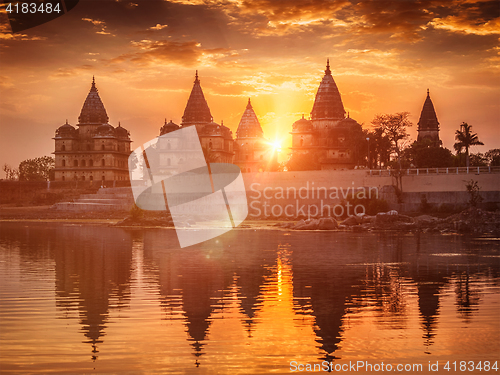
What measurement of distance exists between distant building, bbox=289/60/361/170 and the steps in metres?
22.9

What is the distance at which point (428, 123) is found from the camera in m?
99.2

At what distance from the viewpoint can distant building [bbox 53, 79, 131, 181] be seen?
89.5m

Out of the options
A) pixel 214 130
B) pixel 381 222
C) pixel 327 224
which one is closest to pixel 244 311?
pixel 327 224

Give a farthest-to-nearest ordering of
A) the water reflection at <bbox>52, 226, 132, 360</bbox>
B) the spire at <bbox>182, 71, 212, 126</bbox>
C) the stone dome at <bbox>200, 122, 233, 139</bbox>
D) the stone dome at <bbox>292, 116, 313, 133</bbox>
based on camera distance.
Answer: the spire at <bbox>182, 71, 212, 126</bbox>, the stone dome at <bbox>200, 122, 233, 139</bbox>, the stone dome at <bbox>292, 116, 313, 133</bbox>, the water reflection at <bbox>52, 226, 132, 360</bbox>

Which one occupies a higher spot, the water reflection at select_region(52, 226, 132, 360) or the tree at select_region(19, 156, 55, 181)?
the tree at select_region(19, 156, 55, 181)

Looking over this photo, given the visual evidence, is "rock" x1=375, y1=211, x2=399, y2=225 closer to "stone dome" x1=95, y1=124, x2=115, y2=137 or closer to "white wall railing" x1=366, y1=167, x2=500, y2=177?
"white wall railing" x1=366, y1=167, x2=500, y2=177

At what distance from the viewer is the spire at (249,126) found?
98.2 meters

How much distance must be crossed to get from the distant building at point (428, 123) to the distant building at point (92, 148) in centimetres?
5116

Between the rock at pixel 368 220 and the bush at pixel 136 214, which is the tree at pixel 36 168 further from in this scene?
the rock at pixel 368 220

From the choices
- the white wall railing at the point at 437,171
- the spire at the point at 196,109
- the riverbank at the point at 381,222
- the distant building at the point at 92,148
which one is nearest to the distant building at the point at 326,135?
the spire at the point at 196,109

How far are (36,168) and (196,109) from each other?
36261 mm

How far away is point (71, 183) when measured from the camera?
244ft

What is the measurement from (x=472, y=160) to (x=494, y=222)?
134 feet

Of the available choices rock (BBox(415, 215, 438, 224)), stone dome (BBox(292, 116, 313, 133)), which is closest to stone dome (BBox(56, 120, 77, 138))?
stone dome (BBox(292, 116, 313, 133))
